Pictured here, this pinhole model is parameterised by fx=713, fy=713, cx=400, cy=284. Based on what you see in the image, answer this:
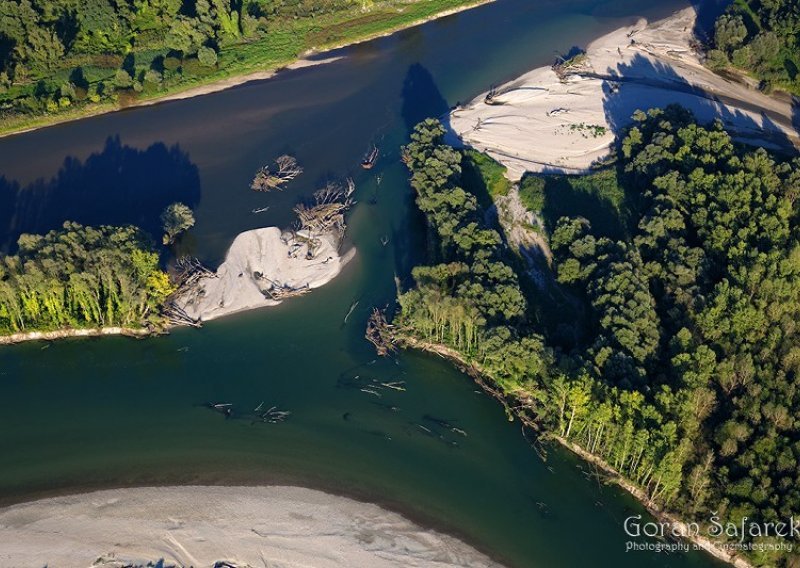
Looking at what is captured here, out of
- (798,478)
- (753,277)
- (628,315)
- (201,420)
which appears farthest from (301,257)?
(798,478)

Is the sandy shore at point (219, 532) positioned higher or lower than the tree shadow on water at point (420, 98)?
lower

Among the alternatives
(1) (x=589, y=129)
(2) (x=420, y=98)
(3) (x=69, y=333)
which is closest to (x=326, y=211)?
(2) (x=420, y=98)

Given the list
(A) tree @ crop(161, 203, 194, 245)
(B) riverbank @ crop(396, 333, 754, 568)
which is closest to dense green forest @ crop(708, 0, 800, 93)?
(B) riverbank @ crop(396, 333, 754, 568)

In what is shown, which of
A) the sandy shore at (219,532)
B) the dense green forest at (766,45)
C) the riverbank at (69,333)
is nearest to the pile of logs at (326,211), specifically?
the riverbank at (69,333)

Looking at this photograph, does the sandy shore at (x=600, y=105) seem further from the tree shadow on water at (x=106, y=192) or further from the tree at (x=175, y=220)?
the tree shadow on water at (x=106, y=192)

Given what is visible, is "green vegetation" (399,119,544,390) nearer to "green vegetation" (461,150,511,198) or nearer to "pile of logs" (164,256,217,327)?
"green vegetation" (461,150,511,198)

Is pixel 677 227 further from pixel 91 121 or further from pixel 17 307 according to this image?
pixel 91 121
